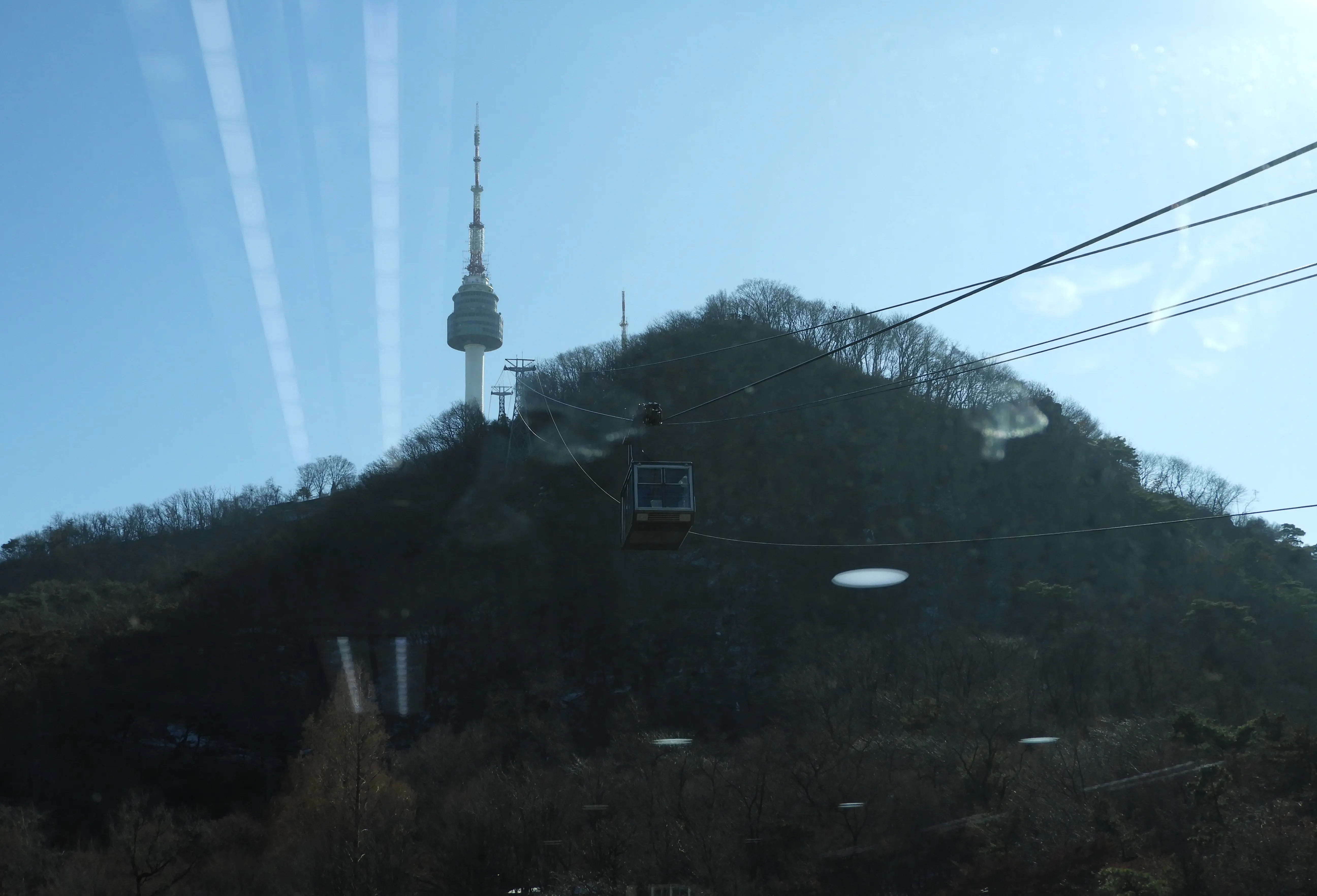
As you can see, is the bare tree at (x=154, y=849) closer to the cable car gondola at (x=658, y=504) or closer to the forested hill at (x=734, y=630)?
the forested hill at (x=734, y=630)

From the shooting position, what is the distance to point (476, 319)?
116 meters

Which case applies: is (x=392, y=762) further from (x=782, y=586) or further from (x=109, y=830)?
(x=782, y=586)

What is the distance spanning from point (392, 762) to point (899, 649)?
92.6 feet

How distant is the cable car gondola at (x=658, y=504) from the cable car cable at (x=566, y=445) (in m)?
58.0

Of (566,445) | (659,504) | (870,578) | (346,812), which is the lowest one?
(346,812)

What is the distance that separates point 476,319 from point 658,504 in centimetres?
9814

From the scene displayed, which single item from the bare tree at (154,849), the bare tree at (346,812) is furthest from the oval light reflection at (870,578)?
the bare tree at (154,849)

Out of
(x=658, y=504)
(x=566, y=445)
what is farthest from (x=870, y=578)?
(x=658, y=504)

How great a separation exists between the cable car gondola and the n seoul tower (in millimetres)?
95350

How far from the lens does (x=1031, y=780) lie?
39938 millimetres

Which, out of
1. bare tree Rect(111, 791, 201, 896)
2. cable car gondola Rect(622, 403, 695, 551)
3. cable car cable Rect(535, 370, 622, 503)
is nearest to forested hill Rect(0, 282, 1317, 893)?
cable car cable Rect(535, 370, 622, 503)

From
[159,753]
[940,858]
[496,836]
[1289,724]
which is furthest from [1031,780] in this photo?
[159,753]

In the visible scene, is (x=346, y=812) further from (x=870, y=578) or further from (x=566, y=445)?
(x=566, y=445)

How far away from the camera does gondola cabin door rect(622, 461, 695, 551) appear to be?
2072 centimetres
